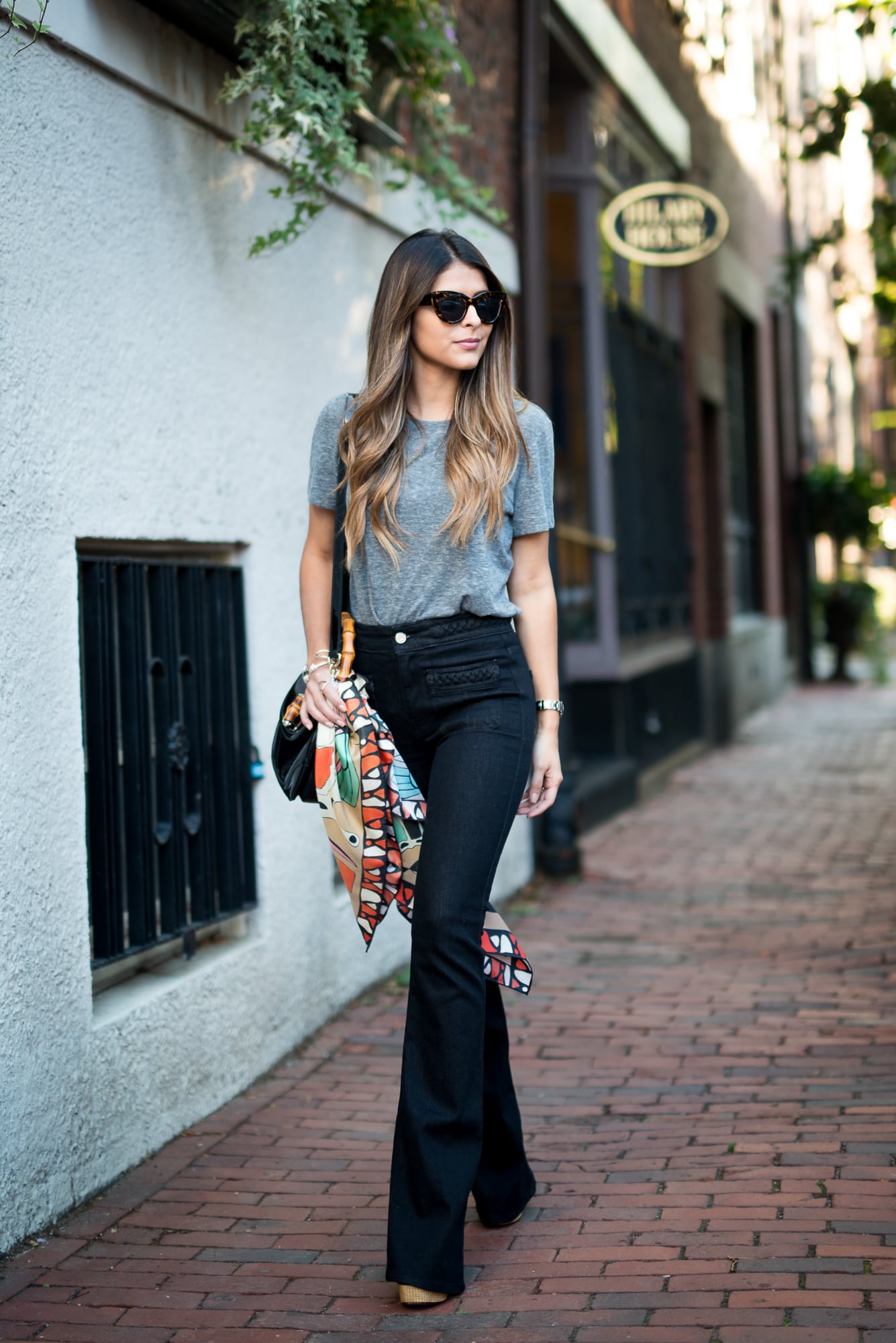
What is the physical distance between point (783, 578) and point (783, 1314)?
16287mm

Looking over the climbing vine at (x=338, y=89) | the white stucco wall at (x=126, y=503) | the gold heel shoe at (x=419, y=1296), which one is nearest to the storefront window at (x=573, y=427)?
the climbing vine at (x=338, y=89)

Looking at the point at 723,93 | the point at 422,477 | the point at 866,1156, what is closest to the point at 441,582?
the point at 422,477

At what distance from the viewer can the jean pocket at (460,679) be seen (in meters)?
3.06

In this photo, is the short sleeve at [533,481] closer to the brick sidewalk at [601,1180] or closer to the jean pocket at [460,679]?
the jean pocket at [460,679]

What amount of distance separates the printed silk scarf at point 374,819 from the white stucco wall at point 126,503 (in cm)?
73

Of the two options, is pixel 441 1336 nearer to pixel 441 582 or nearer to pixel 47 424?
pixel 441 582

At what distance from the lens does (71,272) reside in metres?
3.60

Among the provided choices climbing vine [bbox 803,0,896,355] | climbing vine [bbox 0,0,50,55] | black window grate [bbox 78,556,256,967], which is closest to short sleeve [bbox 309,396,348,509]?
black window grate [bbox 78,556,256,967]

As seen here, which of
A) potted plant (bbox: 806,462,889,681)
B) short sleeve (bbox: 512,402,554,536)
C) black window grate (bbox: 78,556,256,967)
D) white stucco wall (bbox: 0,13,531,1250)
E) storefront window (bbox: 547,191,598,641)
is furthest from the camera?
potted plant (bbox: 806,462,889,681)

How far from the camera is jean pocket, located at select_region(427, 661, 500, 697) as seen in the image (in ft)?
10.0

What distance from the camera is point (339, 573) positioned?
3195 millimetres

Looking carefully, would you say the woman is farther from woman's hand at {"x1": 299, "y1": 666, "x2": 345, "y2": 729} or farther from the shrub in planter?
the shrub in planter

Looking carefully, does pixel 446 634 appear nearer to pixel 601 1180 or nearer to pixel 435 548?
pixel 435 548

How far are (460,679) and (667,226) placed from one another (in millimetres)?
6648
